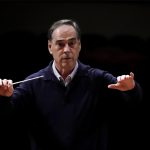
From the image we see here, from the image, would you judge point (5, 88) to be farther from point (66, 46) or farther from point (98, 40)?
point (98, 40)

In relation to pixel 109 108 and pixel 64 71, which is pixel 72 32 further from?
pixel 109 108

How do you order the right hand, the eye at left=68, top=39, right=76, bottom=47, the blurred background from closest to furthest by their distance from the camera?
the right hand
the eye at left=68, top=39, right=76, bottom=47
the blurred background

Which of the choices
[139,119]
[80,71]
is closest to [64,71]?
[80,71]

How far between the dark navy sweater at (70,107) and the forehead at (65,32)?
0.11m

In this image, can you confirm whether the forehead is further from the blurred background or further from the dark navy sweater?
the blurred background

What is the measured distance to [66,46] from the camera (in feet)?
4.80

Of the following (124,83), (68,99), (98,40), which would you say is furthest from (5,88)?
(98,40)

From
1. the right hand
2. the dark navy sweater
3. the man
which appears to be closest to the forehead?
the man

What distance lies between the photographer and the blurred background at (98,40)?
2.05m

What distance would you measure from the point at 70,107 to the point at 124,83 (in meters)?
0.18

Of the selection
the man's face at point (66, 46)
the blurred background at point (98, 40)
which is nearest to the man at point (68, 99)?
the man's face at point (66, 46)

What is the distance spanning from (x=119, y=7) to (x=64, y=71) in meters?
0.78

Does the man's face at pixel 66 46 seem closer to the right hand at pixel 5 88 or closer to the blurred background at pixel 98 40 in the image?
the right hand at pixel 5 88

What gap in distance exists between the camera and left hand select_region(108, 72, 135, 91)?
4.60ft
